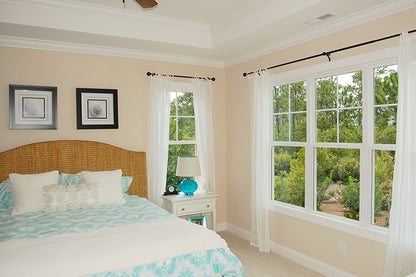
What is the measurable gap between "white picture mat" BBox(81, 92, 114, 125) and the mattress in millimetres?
1447

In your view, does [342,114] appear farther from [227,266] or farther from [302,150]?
[227,266]

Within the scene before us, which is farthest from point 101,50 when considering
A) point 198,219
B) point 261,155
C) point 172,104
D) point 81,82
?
point 198,219

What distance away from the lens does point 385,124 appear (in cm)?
289

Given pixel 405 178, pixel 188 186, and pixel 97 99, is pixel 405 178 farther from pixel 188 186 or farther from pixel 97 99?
pixel 97 99

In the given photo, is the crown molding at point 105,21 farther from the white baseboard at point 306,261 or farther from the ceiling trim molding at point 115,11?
the white baseboard at point 306,261

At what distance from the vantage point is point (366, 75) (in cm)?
299

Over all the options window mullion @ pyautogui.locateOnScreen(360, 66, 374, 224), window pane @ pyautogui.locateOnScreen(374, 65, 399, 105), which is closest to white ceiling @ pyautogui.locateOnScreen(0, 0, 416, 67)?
window pane @ pyautogui.locateOnScreen(374, 65, 399, 105)

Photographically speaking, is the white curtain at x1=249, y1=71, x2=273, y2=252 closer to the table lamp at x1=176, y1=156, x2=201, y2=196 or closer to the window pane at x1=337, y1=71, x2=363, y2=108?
the table lamp at x1=176, y1=156, x2=201, y2=196

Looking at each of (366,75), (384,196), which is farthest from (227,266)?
(366,75)

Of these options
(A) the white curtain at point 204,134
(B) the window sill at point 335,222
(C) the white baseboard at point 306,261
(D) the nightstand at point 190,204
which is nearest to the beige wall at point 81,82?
(A) the white curtain at point 204,134

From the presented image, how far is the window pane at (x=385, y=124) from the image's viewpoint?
2824 mm

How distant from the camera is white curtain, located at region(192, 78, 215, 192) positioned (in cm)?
461

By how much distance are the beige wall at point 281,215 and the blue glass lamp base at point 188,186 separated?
78 cm

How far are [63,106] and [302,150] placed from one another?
9.70 ft
